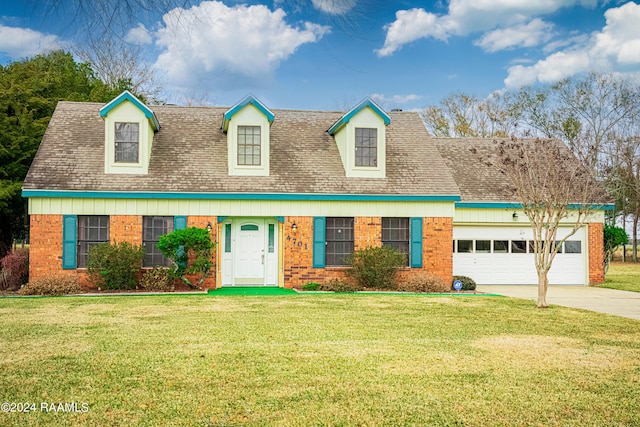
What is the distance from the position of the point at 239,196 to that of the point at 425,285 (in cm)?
630

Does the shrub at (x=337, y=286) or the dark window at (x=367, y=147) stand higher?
the dark window at (x=367, y=147)

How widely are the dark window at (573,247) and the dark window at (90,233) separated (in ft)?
51.8

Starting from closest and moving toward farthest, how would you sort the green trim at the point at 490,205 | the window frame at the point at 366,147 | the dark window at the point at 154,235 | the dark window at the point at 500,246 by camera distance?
the dark window at the point at 154,235 → the window frame at the point at 366,147 → the green trim at the point at 490,205 → the dark window at the point at 500,246

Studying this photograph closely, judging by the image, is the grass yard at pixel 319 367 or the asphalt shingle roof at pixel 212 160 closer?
the grass yard at pixel 319 367

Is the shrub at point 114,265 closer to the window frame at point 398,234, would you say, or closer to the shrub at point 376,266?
the shrub at point 376,266

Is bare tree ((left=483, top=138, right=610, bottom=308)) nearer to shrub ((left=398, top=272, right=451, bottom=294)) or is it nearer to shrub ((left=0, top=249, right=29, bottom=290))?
shrub ((left=398, top=272, right=451, bottom=294))

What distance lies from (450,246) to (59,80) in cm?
1550

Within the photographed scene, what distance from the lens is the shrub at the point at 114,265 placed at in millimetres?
17438

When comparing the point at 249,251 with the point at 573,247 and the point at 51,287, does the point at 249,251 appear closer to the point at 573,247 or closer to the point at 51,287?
the point at 51,287

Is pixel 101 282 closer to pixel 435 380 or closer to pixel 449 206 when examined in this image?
pixel 449 206

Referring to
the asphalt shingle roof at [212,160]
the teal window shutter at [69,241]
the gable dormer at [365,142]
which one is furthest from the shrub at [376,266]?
the teal window shutter at [69,241]

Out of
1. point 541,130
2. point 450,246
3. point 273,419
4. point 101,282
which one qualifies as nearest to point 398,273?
point 450,246

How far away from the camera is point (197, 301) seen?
1535 centimetres

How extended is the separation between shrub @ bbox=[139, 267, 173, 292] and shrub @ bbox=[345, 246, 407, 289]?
221 inches
